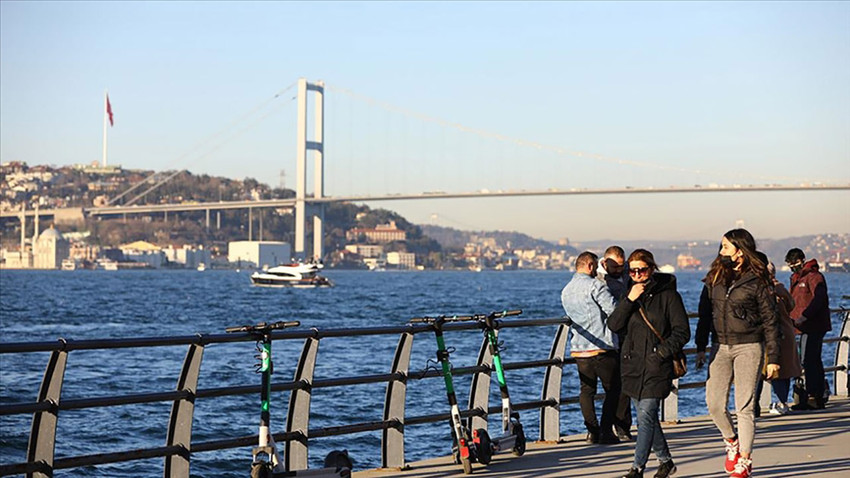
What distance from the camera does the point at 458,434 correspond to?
7.22 meters

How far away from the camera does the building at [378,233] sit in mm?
188375

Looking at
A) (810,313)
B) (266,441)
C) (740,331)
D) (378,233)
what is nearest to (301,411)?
(266,441)

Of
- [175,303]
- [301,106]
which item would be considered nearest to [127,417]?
[175,303]

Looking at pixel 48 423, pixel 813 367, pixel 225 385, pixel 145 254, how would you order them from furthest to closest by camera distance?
pixel 145 254
pixel 225 385
pixel 813 367
pixel 48 423

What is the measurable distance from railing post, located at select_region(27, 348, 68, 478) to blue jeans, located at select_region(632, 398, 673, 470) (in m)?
2.81

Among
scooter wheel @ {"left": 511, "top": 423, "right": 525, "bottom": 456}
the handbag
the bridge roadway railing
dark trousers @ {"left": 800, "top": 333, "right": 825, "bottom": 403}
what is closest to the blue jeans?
the handbag

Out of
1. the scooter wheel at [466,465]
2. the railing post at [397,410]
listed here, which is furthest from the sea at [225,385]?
the scooter wheel at [466,465]

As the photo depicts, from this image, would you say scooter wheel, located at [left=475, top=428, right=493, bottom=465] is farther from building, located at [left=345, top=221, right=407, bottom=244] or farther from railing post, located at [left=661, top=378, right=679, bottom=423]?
building, located at [left=345, top=221, right=407, bottom=244]

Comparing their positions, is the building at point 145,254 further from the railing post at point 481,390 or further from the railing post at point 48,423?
the railing post at point 48,423

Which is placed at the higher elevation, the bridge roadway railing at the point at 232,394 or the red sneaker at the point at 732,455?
the bridge roadway railing at the point at 232,394

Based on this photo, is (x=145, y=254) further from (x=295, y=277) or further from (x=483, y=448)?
(x=483, y=448)

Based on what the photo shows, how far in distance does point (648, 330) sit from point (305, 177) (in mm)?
96223

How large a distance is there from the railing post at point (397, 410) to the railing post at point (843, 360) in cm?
579

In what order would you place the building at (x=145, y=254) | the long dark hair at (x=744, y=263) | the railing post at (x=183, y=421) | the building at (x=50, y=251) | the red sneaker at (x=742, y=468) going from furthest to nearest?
the building at (x=145, y=254) → the building at (x=50, y=251) → the red sneaker at (x=742, y=468) → the long dark hair at (x=744, y=263) → the railing post at (x=183, y=421)
